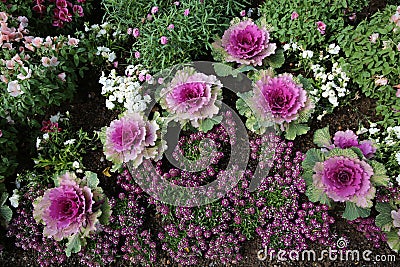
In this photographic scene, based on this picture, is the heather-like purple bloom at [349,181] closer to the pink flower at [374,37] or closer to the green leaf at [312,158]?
the green leaf at [312,158]

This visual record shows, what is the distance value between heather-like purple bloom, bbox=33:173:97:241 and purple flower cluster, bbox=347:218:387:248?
1.57 m

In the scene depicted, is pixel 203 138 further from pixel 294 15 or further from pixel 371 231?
pixel 371 231

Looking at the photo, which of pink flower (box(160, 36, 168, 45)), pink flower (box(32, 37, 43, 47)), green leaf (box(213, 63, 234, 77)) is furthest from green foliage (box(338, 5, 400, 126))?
pink flower (box(32, 37, 43, 47))

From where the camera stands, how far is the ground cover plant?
2428 mm

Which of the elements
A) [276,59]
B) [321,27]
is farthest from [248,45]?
[321,27]

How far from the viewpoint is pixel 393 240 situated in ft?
7.84

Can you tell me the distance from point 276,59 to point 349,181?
100 cm

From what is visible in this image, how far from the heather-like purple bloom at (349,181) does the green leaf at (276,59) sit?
0.82 m

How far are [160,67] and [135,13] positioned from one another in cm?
47

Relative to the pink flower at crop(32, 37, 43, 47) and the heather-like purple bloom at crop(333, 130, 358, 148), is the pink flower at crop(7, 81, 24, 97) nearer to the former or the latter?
the pink flower at crop(32, 37, 43, 47)

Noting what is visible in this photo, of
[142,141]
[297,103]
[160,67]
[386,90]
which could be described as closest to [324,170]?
[297,103]

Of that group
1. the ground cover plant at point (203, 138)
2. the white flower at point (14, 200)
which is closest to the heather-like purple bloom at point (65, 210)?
the ground cover plant at point (203, 138)

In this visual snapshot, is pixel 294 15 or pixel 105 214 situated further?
pixel 294 15

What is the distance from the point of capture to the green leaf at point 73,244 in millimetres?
2406
